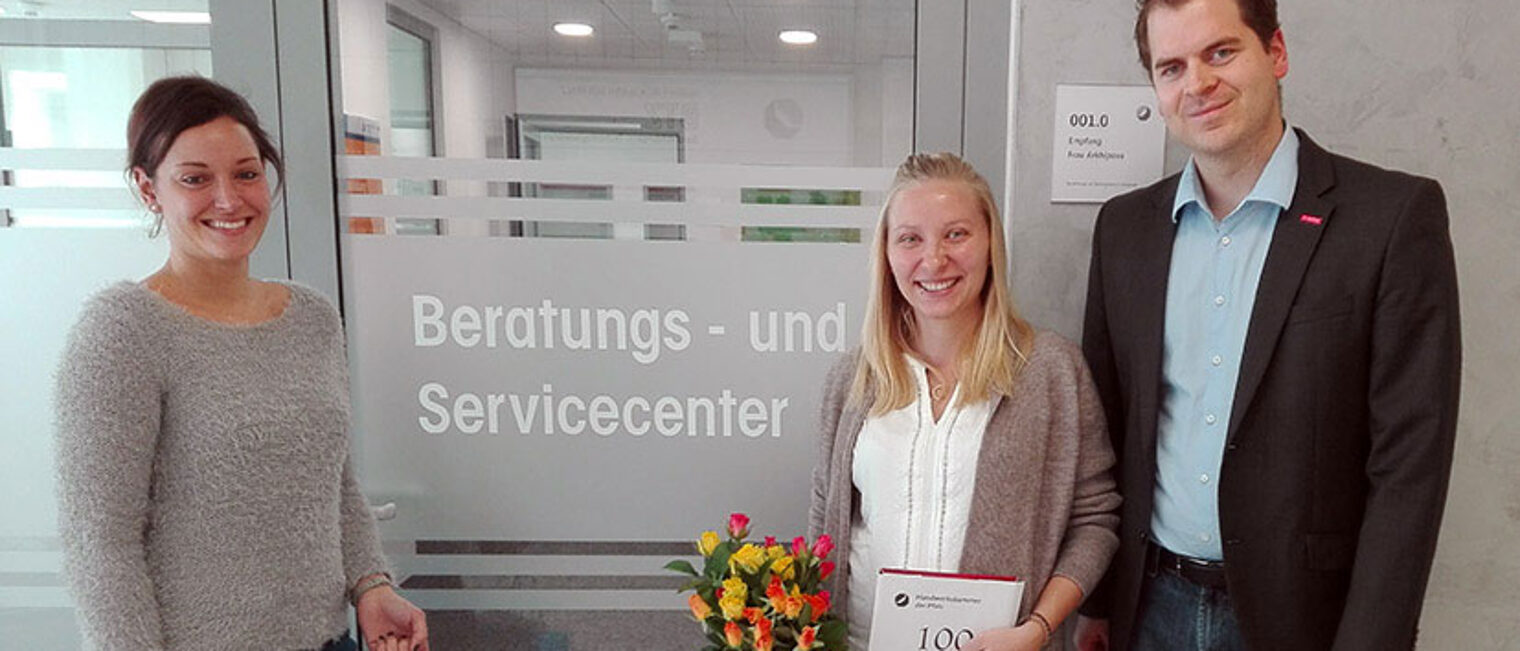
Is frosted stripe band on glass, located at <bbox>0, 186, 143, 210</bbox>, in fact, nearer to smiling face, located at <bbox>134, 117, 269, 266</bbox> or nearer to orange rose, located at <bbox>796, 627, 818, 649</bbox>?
smiling face, located at <bbox>134, 117, 269, 266</bbox>

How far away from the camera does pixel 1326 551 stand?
136cm

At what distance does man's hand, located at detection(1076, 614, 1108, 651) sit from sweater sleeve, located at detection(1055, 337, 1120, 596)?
0.20m

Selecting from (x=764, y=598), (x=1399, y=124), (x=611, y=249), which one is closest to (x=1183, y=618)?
(x=764, y=598)

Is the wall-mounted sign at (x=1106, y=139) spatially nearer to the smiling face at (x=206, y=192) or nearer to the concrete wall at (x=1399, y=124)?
the concrete wall at (x=1399, y=124)

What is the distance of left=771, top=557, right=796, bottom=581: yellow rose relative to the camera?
134 centimetres

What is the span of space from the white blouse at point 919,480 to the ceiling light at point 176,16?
1682 millimetres

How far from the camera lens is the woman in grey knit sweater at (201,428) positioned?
123 centimetres

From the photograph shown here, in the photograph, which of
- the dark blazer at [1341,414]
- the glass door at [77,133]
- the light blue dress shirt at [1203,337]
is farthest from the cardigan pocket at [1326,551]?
the glass door at [77,133]

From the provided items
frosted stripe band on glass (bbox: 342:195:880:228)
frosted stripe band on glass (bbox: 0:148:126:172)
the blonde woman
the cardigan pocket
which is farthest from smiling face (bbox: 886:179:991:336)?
frosted stripe band on glass (bbox: 0:148:126:172)

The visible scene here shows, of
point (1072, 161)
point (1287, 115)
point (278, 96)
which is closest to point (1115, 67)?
point (1072, 161)

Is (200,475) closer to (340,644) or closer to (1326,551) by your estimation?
(340,644)

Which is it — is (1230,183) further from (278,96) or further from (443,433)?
(278,96)

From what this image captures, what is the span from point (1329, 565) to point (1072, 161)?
2.94ft

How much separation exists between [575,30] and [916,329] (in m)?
1.01
